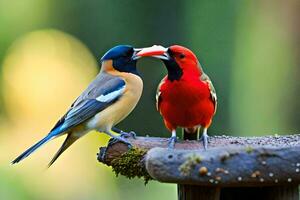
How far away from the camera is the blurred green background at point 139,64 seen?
22.6ft

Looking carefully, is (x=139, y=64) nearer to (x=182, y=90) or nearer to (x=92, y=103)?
(x=92, y=103)

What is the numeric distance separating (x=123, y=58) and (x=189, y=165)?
1546 mm

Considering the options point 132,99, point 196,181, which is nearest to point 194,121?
point 132,99

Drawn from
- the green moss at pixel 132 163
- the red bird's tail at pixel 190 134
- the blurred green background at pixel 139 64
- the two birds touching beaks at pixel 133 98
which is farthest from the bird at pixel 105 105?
the blurred green background at pixel 139 64

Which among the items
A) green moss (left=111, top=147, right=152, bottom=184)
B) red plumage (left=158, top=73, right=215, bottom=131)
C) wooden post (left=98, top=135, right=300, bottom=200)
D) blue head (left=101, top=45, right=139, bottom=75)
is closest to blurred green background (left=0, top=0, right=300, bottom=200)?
blue head (left=101, top=45, right=139, bottom=75)

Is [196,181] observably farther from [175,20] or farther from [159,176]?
[175,20]

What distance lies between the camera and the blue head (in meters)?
3.92

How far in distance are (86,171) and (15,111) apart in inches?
32.6

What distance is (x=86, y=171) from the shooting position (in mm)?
6910

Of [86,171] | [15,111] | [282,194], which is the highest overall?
[282,194]

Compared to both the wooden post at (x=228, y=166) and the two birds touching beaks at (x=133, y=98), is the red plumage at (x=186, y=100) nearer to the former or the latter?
the two birds touching beaks at (x=133, y=98)

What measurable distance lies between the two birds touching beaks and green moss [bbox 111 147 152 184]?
0.07 meters

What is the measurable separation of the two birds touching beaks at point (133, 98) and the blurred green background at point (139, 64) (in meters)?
2.68

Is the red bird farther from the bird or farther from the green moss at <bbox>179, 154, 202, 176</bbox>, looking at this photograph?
the green moss at <bbox>179, 154, 202, 176</bbox>
